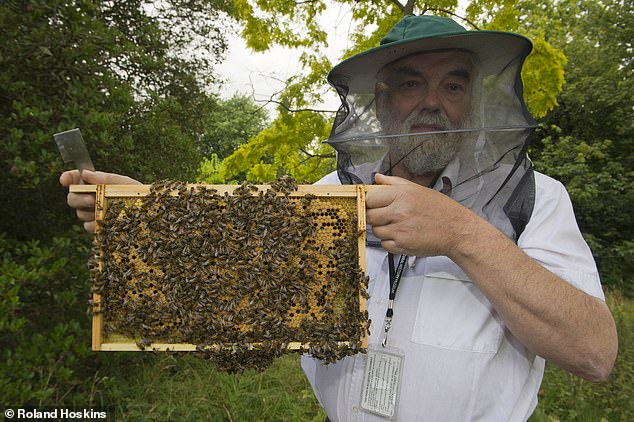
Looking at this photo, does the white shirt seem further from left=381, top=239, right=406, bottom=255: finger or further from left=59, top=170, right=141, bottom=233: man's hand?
left=59, top=170, right=141, bottom=233: man's hand

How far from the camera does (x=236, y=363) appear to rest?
2.12m

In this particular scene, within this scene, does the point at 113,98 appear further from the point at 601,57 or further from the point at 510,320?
the point at 601,57

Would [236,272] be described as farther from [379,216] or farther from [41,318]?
[41,318]

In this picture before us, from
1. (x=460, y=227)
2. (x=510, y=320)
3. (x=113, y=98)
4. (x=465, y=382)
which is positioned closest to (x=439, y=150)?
(x=460, y=227)

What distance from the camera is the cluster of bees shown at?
2.04m

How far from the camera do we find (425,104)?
244 centimetres

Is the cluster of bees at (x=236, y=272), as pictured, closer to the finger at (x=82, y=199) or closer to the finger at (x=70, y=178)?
the finger at (x=82, y=199)

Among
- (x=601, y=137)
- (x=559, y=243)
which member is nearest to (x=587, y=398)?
(x=559, y=243)

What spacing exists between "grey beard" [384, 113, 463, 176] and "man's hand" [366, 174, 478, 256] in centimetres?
38

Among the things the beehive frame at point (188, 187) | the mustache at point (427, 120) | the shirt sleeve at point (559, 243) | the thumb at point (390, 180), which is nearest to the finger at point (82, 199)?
the beehive frame at point (188, 187)

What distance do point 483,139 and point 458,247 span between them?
0.63 m

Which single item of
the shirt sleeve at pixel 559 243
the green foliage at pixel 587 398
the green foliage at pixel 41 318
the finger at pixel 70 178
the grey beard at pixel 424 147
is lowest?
the green foliage at pixel 587 398

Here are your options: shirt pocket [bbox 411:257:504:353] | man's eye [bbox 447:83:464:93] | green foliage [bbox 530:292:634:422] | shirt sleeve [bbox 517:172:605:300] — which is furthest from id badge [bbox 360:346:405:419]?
green foliage [bbox 530:292:634:422]

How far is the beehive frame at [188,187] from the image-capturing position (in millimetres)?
2020
